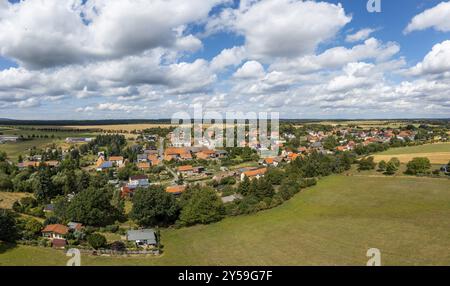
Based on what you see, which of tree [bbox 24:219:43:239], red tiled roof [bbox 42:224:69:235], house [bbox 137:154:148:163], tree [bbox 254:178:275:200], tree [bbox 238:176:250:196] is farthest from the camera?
house [bbox 137:154:148:163]

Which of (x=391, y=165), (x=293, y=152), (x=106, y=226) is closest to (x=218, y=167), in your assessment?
(x=293, y=152)

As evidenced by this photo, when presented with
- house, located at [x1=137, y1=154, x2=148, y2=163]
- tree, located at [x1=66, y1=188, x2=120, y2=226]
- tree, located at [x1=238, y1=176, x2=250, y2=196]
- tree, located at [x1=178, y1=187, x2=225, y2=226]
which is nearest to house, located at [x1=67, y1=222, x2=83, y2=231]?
tree, located at [x1=66, y1=188, x2=120, y2=226]

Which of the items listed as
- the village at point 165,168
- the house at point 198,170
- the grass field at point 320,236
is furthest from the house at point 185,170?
the grass field at point 320,236

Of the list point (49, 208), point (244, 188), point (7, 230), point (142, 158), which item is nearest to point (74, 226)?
point (7, 230)

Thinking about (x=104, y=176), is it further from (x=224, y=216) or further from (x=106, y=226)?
(x=224, y=216)

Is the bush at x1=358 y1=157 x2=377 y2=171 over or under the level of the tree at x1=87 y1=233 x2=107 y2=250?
over

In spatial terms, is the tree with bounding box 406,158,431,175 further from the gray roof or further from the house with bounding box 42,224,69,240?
the house with bounding box 42,224,69,240

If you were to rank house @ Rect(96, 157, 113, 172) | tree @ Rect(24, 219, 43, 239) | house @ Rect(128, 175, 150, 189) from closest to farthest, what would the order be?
1. tree @ Rect(24, 219, 43, 239)
2. house @ Rect(128, 175, 150, 189)
3. house @ Rect(96, 157, 113, 172)
